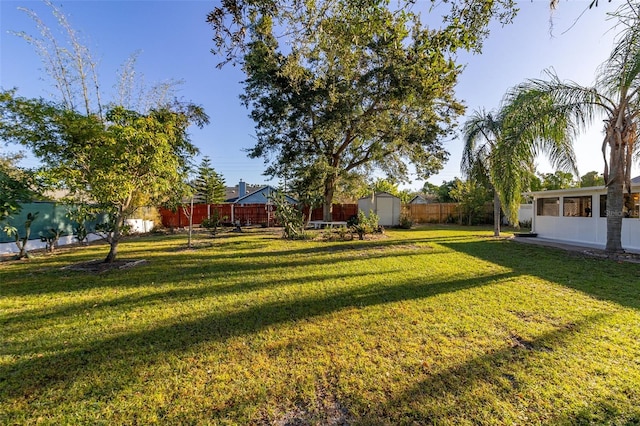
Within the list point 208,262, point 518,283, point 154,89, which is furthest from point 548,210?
point 154,89

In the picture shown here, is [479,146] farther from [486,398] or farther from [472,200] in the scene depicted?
[486,398]

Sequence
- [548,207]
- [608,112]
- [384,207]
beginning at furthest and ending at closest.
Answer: [384,207] < [548,207] < [608,112]

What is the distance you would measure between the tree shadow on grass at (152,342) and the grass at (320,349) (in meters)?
0.02

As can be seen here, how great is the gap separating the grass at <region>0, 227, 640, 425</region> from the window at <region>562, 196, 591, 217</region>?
609cm

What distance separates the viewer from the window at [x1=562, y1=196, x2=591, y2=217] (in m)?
10.8

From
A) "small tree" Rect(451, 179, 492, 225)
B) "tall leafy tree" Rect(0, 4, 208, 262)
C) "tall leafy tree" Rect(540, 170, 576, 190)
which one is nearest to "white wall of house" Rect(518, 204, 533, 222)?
"small tree" Rect(451, 179, 492, 225)

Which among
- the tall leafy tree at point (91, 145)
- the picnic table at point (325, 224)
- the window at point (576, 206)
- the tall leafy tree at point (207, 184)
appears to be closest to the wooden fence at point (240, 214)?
the picnic table at point (325, 224)

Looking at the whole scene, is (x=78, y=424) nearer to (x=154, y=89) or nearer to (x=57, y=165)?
(x=57, y=165)

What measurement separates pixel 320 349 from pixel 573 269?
6911 mm

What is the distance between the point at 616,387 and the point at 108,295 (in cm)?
646

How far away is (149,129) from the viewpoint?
6.62m

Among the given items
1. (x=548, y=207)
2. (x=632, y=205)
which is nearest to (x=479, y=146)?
(x=548, y=207)

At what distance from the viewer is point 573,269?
667 cm

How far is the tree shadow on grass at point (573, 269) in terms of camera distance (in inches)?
195
